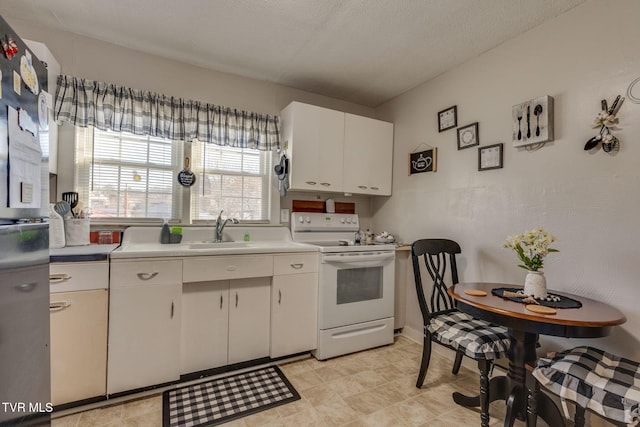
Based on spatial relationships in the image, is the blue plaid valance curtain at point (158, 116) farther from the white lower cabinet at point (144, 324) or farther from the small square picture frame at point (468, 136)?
the small square picture frame at point (468, 136)

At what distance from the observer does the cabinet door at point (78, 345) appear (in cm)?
162

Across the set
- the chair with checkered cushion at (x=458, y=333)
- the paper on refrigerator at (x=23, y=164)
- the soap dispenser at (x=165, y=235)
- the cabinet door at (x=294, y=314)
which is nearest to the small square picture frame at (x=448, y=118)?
the chair with checkered cushion at (x=458, y=333)

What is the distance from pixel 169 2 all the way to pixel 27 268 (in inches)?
69.9

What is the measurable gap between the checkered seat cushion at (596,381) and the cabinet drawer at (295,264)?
1.54 meters

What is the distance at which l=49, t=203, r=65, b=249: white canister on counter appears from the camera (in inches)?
71.6

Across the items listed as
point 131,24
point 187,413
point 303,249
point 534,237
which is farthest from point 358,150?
point 187,413

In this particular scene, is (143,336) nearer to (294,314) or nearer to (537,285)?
(294,314)

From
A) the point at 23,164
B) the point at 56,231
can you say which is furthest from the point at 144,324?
the point at 23,164

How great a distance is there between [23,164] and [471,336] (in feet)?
6.88

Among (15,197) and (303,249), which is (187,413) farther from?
(15,197)

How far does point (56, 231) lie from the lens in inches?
72.7

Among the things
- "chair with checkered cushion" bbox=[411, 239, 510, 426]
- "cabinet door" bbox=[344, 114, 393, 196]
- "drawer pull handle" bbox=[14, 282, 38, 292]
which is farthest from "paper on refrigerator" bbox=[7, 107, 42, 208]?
"cabinet door" bbox=[344, 114, 393, 196]

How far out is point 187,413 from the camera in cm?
169

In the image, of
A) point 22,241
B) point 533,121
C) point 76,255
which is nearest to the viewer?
point 22,241
